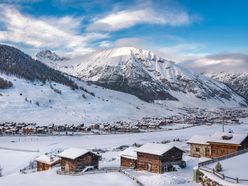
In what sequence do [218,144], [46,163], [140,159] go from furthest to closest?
[46,163] < [218,144] < [140,159]

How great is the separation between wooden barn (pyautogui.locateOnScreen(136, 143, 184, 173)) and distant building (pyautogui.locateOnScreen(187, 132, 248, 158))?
769 cm

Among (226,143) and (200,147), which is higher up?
(226,143)

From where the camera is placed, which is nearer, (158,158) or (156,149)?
(158,158)

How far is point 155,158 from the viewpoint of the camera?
55719 mm

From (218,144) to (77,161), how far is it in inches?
813

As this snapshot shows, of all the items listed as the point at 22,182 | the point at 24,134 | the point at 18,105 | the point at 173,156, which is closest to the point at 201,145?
the point at 173,156

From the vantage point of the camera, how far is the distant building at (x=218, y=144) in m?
60.4

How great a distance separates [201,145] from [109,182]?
76.0 feet

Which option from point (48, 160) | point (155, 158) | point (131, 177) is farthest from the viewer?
point (48, 160)

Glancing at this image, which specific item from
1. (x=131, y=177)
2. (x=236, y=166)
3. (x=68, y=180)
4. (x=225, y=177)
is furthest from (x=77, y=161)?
(x=225, y=177)

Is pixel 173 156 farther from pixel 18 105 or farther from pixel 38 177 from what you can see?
pixel 18 105

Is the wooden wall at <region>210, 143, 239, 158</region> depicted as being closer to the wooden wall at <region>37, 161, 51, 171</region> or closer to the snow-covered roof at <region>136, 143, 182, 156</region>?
the snow-covered roof at <region>136, 143, 182, 156</region>

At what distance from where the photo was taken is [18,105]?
571 ft

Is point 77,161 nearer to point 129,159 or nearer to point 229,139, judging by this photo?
point 129,159
